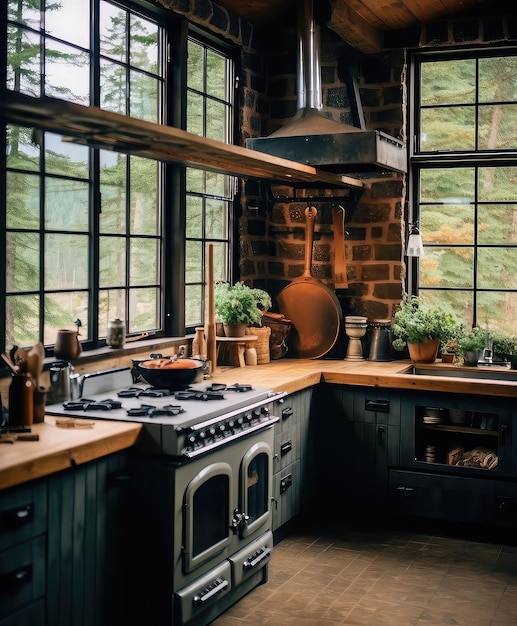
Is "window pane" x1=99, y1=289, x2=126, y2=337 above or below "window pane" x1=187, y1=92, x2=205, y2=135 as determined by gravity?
below

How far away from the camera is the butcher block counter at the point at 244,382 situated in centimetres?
300

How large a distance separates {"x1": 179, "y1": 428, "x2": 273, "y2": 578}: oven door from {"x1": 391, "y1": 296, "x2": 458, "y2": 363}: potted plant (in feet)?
5.54

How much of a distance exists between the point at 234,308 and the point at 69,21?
1938mm

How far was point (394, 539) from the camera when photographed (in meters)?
5.25

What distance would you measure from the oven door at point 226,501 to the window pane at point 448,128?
262 centimetres

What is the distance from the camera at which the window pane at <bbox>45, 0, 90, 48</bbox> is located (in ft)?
13.8

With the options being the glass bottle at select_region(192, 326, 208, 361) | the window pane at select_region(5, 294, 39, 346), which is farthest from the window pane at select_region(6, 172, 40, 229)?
the glass bottle at select_region(192, 326, 208, 361)

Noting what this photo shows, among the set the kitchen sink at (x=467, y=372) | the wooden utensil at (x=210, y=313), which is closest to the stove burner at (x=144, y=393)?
the wooden utensil at (x=210, y=313)

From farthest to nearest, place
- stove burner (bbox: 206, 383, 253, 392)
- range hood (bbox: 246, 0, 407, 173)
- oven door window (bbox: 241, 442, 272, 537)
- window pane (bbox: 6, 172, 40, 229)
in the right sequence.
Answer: range hood (bbox: 246, 0, 407, 173) → stove burner (bbox: 206, 383, 253, 392) → oven door window (bbox: 241, 442, 272, 537) → window pane (bbox: 6, 172, 40, 229)

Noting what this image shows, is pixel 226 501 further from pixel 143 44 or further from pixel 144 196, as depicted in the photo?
pixel 143 44

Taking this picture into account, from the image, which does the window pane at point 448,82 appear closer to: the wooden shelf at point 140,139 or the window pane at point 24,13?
the wooden shelf at point 140,139

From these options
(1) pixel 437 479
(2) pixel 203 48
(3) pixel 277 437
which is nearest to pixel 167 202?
(2) pixel 203 48

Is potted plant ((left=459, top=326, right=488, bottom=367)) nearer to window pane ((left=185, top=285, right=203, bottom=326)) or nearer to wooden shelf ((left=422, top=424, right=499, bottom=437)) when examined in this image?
wooden shelf ((left=422, top=424, right=499, bottom=437))

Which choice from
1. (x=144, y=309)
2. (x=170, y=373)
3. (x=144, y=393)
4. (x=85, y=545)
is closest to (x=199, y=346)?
(x=144, y=309)
